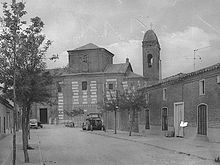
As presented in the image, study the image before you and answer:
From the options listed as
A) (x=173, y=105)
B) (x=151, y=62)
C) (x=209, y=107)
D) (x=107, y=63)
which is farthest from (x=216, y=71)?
(x=107, y=63)

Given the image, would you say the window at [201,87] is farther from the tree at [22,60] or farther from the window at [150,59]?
the window at [150,59]

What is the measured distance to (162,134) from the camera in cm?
3812

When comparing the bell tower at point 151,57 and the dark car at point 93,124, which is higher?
the bell tower at point 151,57

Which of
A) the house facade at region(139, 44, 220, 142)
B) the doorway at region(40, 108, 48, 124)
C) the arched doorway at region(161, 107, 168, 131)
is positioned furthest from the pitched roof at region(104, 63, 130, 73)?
the arched doorway at region(161, 107, 168, 131)

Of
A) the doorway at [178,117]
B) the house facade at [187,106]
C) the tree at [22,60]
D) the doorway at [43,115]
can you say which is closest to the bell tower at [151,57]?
the doorway at [43,115]

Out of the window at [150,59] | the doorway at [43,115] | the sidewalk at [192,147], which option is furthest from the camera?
the doorway at [43,115]

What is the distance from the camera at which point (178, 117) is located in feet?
113

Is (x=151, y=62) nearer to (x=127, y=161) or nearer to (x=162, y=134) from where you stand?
(x=162, y=134)

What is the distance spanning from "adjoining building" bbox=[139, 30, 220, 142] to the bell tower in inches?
1238

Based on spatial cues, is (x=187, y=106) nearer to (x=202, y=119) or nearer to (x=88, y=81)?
(x=202, y=119)

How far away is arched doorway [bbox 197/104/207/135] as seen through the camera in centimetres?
2900

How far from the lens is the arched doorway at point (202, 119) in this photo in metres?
29.0

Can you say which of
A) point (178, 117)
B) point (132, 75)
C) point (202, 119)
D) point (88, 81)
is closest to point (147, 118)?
point (178, 117)

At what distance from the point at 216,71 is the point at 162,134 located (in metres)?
13.0
